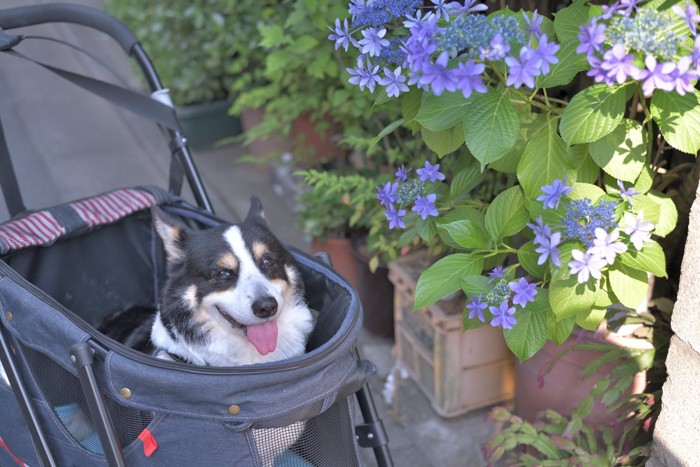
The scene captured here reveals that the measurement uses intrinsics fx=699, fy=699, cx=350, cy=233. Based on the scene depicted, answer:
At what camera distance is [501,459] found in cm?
257

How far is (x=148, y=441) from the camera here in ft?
5.13

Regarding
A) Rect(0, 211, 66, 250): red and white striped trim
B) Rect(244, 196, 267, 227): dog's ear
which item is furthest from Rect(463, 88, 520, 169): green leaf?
Rect(0, 211, 66, 250): red and white striped trim

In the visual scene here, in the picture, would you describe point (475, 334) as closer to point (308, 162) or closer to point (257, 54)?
point (308, 162)

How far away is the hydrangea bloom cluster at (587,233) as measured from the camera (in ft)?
4.42

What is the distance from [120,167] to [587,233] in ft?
14.1

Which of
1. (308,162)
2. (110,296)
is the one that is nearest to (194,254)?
(110,296)

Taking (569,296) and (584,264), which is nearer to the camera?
(584,264)

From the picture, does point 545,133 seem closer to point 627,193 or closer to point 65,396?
point 627,193

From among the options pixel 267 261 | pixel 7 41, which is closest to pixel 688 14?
pixel 267 261

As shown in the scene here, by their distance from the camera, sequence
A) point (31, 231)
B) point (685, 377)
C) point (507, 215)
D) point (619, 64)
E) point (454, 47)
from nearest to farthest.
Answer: point (619, 64) < point (454, 47) < point (507, 215) < point (685, 377) < point (31, 231)

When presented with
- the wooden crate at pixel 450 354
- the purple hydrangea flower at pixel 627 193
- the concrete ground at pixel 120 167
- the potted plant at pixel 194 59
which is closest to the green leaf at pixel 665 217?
the purple hydrangea flower at pixel 627 193

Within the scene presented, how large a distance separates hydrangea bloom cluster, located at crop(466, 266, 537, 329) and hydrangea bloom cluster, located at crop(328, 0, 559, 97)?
43 centimetres

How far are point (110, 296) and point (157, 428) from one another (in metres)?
1.12

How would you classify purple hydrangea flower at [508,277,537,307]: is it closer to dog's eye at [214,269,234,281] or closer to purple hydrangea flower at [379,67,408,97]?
purple hydrangea flower at [379,67,408,97]
